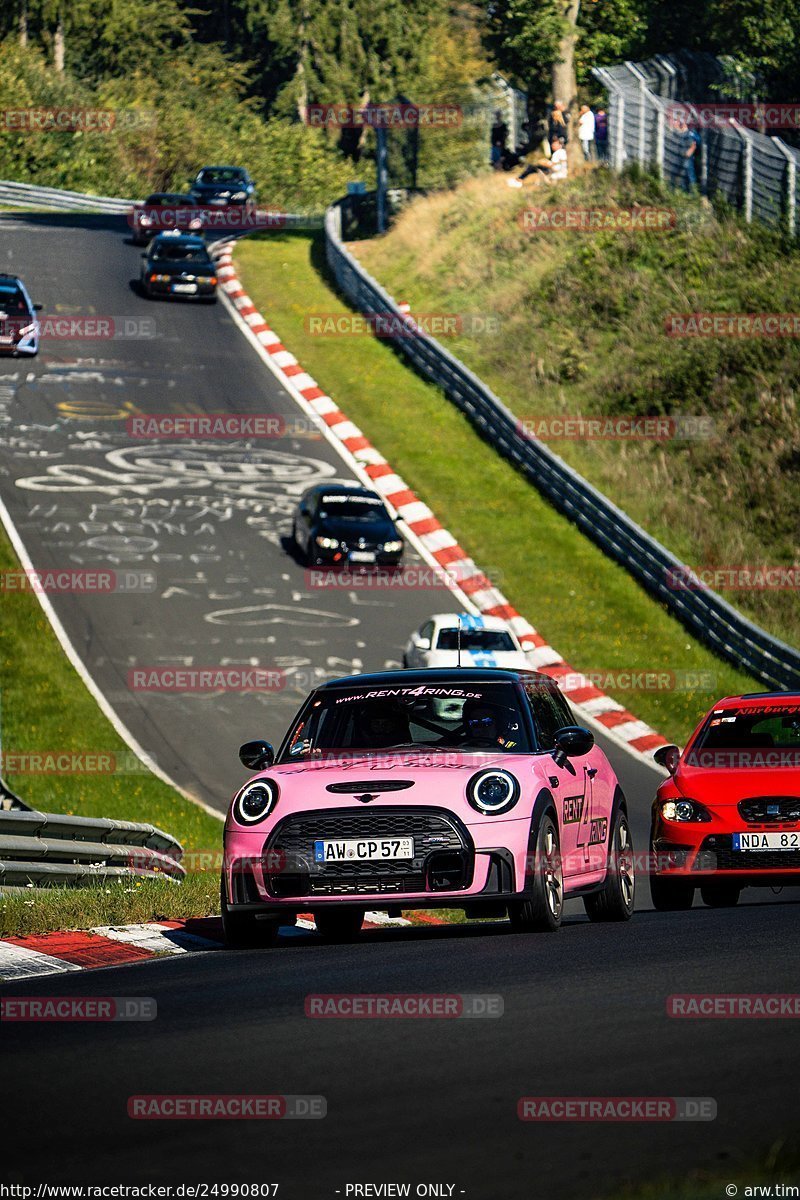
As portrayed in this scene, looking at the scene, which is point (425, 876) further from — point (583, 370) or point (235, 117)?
point (235, 117)

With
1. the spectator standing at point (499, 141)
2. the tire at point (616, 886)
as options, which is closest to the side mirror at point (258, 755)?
the tire at point (616, 886)

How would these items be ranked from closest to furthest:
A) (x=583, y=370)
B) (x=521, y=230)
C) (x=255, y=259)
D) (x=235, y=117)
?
(x=583, y=370), (x=521, y=230), (x=255, y=259), (x=235, y=117)

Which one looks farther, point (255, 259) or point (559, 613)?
point (255, 259)

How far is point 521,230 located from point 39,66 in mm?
34593

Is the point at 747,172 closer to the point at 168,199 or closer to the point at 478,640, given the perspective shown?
the point at 168,199

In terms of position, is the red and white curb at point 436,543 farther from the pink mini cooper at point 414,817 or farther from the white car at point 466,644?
the pink mini cooper at point 414,817

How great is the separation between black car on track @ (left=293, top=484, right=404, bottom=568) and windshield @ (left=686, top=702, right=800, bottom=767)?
1572 cm

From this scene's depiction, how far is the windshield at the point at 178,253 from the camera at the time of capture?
4484 centimetres

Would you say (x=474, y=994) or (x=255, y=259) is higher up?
(x=474, y=994)

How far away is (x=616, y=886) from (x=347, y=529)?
17814mm

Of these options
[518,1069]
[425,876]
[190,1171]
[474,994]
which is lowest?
[425,876]

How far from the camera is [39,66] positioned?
73.1 meters

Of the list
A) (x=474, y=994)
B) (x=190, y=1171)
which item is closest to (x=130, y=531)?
(x=474, y=994)

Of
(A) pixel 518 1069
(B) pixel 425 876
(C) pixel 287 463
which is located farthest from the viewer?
(C) pixel 287 463
